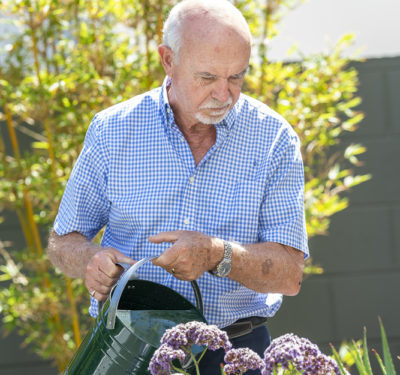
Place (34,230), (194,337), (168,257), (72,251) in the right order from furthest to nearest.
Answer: (34,230) < (72,251) < (168,257) < (194,337)

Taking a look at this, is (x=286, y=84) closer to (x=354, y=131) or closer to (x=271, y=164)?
(x=354, y=131)

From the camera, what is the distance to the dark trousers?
2033mm

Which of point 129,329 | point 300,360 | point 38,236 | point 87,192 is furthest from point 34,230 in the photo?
point 300,360

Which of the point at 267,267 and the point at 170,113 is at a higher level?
the point at 170,113

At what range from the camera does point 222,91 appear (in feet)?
6.42

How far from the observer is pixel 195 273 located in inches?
70.4

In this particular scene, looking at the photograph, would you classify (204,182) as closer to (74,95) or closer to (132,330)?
(132,330)

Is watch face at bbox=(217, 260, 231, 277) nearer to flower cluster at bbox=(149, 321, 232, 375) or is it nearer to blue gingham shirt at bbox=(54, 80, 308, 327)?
blue gingham shirt at bbox=(54, 80, 308, 327)

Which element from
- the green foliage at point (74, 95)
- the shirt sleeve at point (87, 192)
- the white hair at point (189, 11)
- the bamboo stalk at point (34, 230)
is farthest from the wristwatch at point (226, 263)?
the bamboo stalk at point (34, 230)

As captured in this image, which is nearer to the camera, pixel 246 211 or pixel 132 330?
pixel 132 330

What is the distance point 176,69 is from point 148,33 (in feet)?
3.91

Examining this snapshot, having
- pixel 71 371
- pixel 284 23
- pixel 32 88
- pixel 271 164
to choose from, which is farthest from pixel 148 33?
pixel 71 371

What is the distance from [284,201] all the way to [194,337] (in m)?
0.82

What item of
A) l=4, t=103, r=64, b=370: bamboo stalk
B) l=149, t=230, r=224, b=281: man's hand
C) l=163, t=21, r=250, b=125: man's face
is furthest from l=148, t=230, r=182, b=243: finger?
l=4, t=103, r=64, b=370: bamboo stalk
